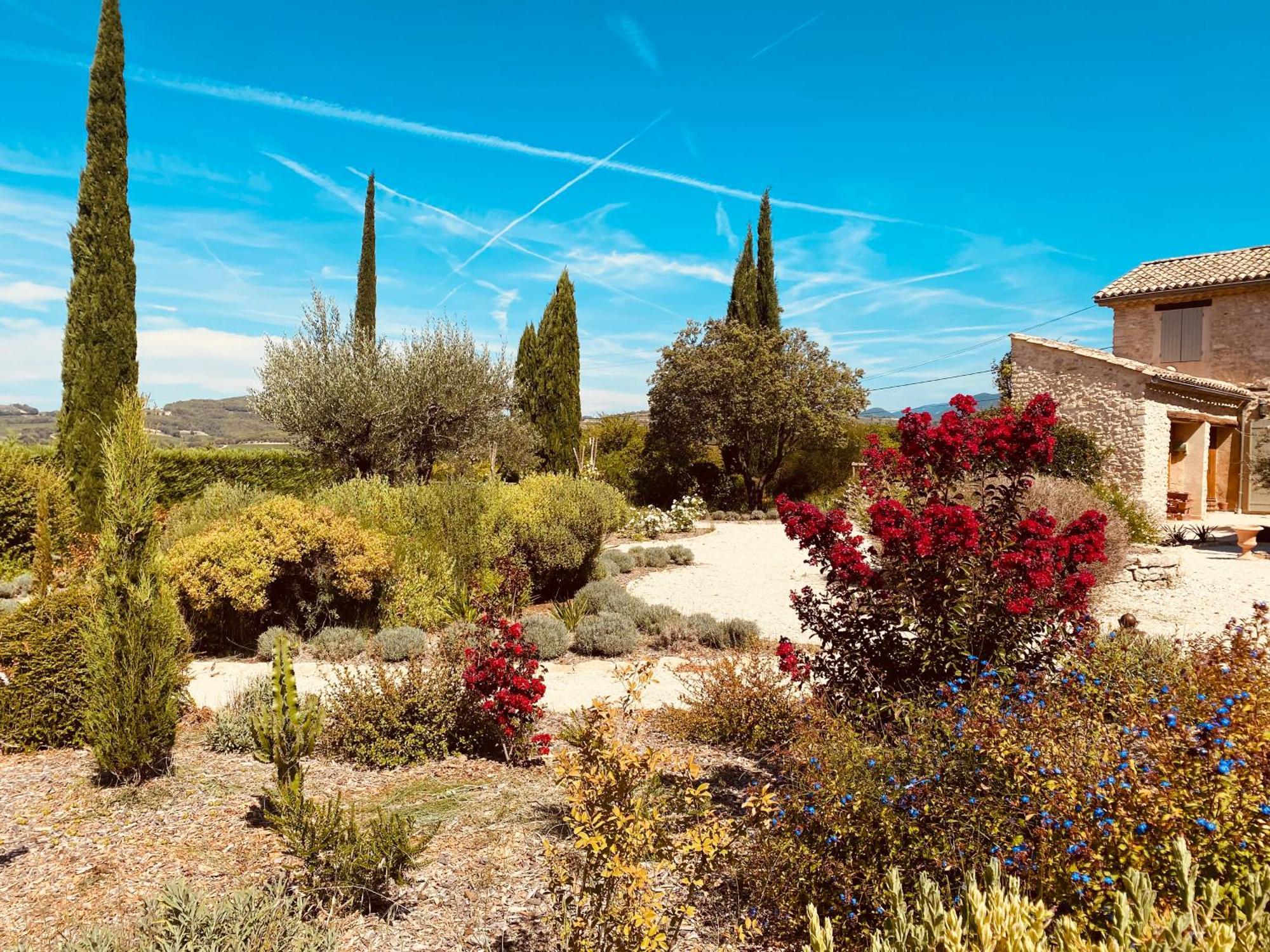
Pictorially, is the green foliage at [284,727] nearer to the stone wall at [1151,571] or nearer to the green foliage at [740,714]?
the green foliage at [740,714]

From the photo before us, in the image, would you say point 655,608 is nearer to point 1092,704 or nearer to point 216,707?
point 216,707

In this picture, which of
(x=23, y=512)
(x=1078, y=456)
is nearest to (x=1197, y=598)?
(x=1078, y=456)

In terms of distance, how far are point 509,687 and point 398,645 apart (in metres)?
2.99

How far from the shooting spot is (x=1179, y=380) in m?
15.5

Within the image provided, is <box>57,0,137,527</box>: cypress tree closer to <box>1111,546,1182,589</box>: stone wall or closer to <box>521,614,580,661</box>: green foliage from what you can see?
<box>521,614,580,661</box>: green foliage

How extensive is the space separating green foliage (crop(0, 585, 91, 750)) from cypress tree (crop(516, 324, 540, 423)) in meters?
17.6

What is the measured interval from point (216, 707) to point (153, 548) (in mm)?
2031

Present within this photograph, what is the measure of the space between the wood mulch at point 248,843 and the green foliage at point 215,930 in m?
0.19

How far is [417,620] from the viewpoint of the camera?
8.84m

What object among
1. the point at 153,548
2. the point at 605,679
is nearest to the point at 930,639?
the point at 605,679

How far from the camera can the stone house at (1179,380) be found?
15453 mm

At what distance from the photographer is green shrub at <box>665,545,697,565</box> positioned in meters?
13.9

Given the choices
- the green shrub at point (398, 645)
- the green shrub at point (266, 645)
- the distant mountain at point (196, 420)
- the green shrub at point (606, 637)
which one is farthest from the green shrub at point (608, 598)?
the distant mountain at point (196, 420)

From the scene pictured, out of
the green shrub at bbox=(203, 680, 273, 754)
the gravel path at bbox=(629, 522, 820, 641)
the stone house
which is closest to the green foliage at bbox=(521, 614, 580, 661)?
the gravel path at bbox=(629, 522, 820, 641)
